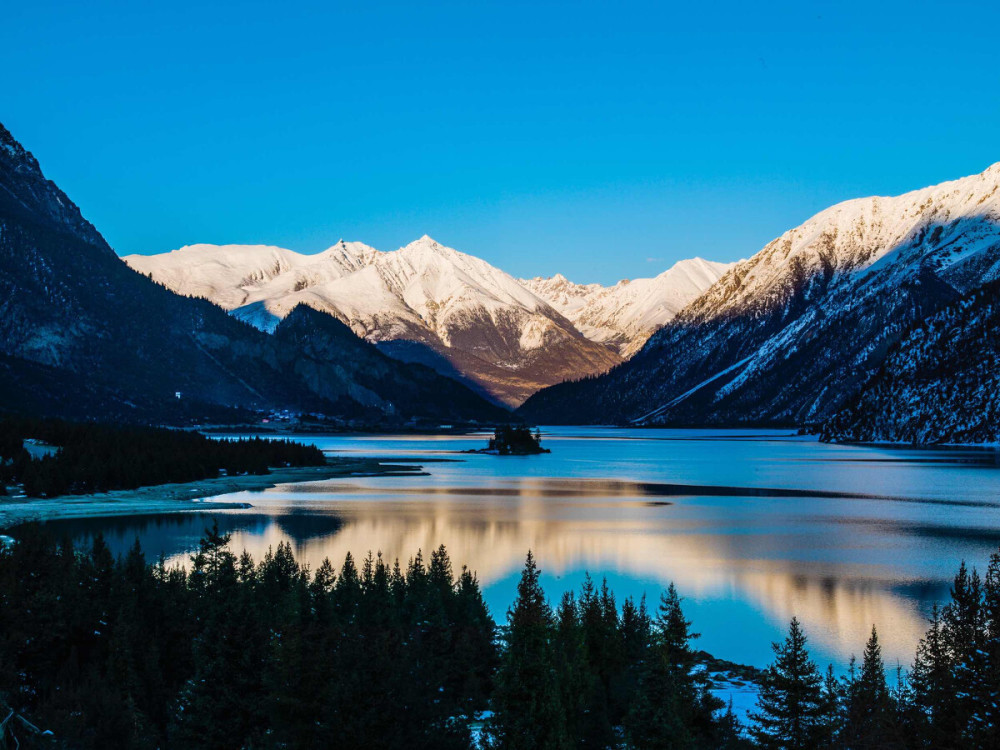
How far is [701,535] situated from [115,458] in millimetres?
71885

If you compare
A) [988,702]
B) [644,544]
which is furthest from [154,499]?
[988,702]

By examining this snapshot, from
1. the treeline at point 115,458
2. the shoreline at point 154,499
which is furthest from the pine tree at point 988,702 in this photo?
the treeline at point 115,458

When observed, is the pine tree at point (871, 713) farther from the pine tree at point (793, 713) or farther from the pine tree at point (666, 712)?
the pine tree at point (666, 712)

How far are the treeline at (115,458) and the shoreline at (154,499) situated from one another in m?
1.99

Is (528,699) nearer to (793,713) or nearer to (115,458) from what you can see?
(793,713)

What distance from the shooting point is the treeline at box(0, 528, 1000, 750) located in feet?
83.8

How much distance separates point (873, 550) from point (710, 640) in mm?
33175

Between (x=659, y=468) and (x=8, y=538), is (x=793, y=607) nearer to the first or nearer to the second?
(x=8, y=538)

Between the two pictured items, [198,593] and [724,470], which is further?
[724,470]

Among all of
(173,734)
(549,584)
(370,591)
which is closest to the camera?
(173,734)

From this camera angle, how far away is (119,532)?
3041 inches

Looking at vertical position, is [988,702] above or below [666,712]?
below

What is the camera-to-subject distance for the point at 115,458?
11894cm

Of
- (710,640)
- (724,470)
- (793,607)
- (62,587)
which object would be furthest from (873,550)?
(724,470)
